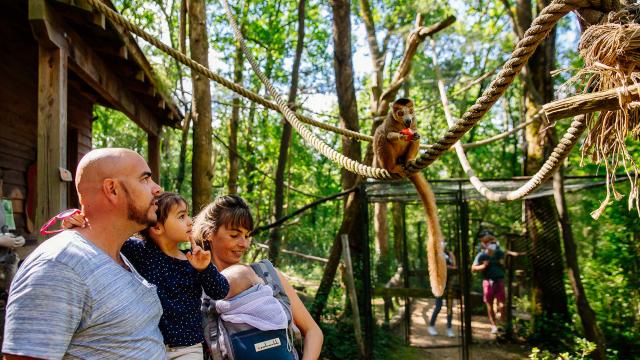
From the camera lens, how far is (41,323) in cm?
104

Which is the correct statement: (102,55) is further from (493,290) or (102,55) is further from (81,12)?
(493,290)

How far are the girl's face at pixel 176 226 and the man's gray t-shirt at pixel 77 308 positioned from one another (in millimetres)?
296

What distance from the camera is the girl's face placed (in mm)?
1574

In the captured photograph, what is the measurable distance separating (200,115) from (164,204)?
3.37 m

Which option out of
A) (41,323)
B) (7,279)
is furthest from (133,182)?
(7,279)

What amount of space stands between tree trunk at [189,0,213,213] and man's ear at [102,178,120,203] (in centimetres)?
350

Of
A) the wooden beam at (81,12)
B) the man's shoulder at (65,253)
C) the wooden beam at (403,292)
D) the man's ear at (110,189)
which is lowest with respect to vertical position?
the wooden beam at (403,292)

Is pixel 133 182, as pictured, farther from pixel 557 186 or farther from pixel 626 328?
pixel 626 328

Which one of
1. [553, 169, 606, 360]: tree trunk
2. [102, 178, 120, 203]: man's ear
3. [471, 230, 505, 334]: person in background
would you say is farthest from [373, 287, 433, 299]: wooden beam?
[102, 178, 120, 203]: man's ear

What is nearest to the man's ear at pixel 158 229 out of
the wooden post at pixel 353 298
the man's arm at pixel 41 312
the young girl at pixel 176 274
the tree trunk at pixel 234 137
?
the young girl at pixel 176 274

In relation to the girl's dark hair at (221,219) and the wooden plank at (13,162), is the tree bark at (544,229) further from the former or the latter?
the wooden plank at (13,162)

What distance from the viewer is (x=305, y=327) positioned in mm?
1897

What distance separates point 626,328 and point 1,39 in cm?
797

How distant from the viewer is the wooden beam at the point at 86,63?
9.83ft
